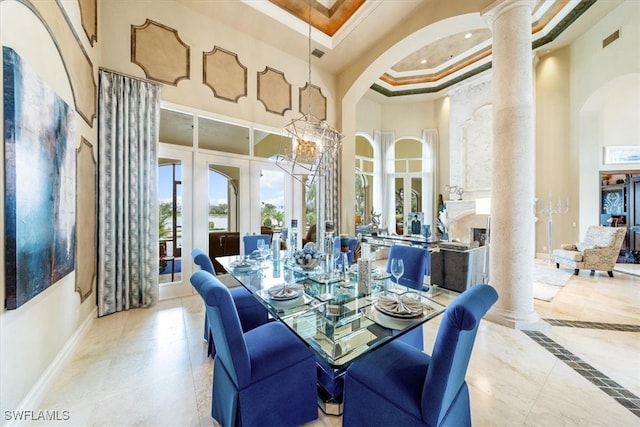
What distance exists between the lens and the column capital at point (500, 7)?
2896 millimetres

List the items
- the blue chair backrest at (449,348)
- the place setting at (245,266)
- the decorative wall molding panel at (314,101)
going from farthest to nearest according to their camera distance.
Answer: the decorative wall molding panel at (314,101)
the place setting at (245,266)
the blue chair backrest at (449,348)

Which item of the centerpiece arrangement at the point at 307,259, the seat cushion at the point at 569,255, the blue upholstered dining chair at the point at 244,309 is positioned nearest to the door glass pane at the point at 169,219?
the blue upholstered dining chair at the point at 244,309

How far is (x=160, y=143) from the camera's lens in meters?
3.74

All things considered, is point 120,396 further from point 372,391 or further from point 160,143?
point 160,143

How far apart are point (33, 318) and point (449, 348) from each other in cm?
262

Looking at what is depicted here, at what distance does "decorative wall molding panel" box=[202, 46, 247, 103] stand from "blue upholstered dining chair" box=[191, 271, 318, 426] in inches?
151

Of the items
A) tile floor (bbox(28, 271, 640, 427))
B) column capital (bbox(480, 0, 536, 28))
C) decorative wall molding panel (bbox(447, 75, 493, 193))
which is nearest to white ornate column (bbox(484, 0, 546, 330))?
column capital (bbox(480, 0, 536, 28))

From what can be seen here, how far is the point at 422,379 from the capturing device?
4.03 feet

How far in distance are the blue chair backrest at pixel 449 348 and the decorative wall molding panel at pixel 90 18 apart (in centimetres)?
420

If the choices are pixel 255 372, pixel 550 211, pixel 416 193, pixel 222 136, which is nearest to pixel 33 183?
pixel 255 372

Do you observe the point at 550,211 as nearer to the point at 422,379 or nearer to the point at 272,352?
the point at 422,379

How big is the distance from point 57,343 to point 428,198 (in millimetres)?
8711

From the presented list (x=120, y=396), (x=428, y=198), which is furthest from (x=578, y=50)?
(x=120, y=396)

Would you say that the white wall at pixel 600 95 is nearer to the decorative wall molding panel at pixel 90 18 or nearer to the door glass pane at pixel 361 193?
the door glass pane at pixel 361 193
